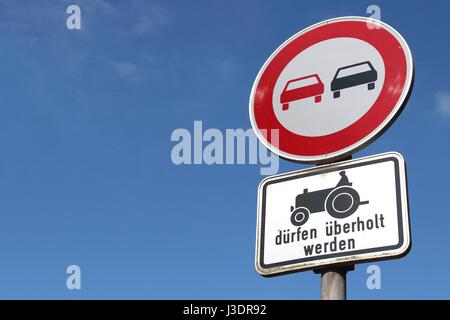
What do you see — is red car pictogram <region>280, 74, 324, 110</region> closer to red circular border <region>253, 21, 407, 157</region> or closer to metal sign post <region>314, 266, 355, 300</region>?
Result: red circular border <region>253, 21, 407, 157</region>

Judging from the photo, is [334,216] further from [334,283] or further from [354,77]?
[354,77]

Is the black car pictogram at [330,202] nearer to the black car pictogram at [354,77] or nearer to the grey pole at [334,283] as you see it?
the grey pole at [334,283]

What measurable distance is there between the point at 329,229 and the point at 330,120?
1.65 ft

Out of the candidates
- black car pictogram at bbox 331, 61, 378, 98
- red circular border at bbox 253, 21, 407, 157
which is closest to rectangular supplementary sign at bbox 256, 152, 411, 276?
red circular border at bbox 253, 21, 407, 157

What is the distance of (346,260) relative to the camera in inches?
93.5

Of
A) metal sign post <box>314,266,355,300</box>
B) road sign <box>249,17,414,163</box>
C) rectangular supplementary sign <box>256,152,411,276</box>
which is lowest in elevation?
metal sign post <box>314,266,355,300</box>

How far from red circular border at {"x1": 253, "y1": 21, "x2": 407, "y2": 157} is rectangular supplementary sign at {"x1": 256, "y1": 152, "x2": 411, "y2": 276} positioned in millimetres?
115

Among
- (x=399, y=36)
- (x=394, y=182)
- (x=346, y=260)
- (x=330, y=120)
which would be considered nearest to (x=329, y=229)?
(x=346, y=260)

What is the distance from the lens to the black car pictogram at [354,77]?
2.73 meters

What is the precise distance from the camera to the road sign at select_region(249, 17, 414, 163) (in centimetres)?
267

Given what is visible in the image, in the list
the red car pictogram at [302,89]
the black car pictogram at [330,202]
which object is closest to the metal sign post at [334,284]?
the black car pictogram at [330,202]
